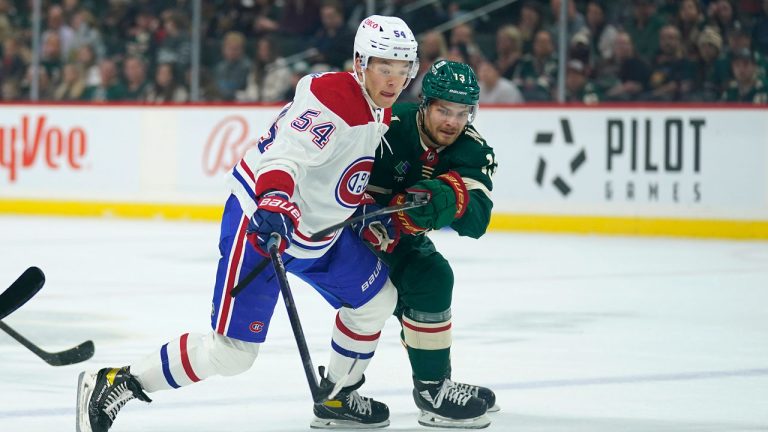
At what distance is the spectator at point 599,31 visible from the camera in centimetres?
958

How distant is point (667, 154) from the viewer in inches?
367

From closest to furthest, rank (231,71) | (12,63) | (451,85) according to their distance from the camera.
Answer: (451,85)
(231,71)
(12,63)

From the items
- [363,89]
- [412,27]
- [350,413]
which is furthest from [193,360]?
[412,27]

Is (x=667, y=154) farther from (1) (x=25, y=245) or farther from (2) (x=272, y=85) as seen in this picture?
(1) (x=25, y=245)

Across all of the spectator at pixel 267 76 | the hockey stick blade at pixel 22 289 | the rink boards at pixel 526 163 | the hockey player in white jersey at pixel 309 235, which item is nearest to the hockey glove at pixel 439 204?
the hockey player in white jersey at pixel 309 235

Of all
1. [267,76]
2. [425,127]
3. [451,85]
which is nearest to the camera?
[451,85]

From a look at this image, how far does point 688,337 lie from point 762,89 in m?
4.56

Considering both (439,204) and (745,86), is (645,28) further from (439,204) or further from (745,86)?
(439,204)

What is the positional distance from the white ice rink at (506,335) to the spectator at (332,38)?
2237 mm

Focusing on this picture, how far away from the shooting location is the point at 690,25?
30.5 feet

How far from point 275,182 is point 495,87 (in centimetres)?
696

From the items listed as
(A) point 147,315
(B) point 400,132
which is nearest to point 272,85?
(A) point 147,315

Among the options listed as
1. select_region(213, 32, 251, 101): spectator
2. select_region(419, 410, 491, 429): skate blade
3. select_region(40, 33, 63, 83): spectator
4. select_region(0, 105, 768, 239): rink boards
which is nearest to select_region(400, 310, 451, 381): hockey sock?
select_region(419, 410, 491, 429): skate blade

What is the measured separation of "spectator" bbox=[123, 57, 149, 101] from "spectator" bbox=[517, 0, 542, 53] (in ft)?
10.2
